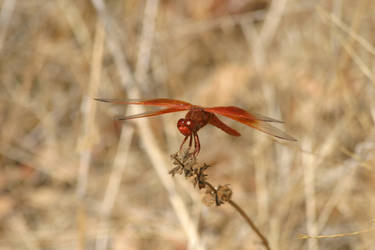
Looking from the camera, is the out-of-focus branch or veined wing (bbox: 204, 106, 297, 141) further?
the out-of-focus branch

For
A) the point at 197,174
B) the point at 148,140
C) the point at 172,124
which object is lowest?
the point at 197,174

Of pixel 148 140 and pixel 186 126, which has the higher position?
pixel 148 140

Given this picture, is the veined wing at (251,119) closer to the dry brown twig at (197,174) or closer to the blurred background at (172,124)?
the dry brown twig at (197,174)

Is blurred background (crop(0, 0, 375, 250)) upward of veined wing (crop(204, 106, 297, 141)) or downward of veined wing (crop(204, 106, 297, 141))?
upward

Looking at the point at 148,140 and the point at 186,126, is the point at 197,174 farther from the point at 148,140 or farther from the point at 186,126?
the point at 148,140

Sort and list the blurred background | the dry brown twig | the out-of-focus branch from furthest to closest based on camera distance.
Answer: the blurred background < the out-of-focus branch < the dry brown twig

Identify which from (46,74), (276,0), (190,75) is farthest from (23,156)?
(276,0)

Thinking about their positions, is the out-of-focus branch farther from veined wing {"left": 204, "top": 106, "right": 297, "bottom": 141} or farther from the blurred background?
veined wing {"left": 204, "top": 106, "right": 297, "bottom": 141}

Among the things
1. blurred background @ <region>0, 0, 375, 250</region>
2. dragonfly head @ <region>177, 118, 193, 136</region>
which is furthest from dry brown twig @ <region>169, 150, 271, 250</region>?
blurred background @ <region>0, 0, 375, 250</region>

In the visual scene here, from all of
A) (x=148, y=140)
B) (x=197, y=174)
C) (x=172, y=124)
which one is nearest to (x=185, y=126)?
(x=197, y=174)
